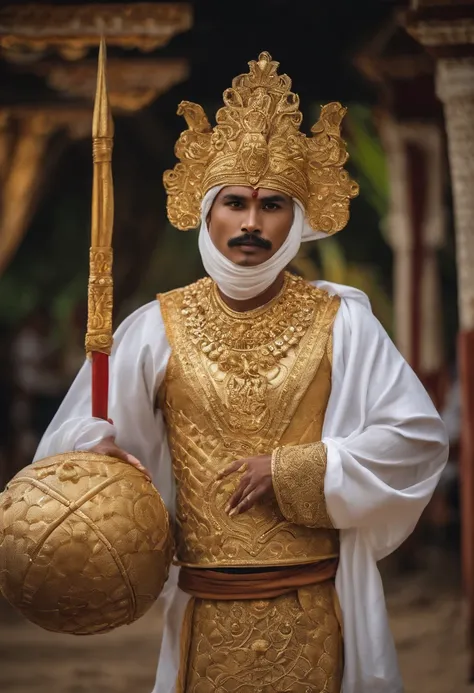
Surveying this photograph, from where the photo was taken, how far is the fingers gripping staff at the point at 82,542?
4.29m

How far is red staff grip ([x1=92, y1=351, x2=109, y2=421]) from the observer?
4645 mm

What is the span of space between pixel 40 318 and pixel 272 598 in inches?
482

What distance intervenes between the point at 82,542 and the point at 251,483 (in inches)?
22.0

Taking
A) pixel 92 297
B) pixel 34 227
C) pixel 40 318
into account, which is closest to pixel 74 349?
pixel 40 318


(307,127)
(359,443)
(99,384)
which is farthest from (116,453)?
(307,127)

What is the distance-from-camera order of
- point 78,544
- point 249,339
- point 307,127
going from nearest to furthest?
1. point 78,544
2. point 249,339
3. point 307,127

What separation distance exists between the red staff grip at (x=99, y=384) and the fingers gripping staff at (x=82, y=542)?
0.62ft

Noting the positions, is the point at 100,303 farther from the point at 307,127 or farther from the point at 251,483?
the point at 307,127

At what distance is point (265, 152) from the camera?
4711 millimetres

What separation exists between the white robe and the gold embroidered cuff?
0.03 meters

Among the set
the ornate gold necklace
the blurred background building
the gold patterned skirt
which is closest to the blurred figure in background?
the blurred background building

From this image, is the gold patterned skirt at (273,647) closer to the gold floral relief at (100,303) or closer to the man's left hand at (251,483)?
the man's left hand at (251,483)

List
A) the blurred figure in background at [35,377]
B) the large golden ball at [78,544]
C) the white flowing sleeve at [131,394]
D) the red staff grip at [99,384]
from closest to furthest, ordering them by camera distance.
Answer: the large golden ball at [78,544] < the red staff grip at [99,384] < the white flowing sleeve at [131,394] < the blurred figure in background at [35,377]

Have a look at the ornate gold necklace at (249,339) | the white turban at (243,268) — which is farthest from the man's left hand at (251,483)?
the white turban at (243,268)
